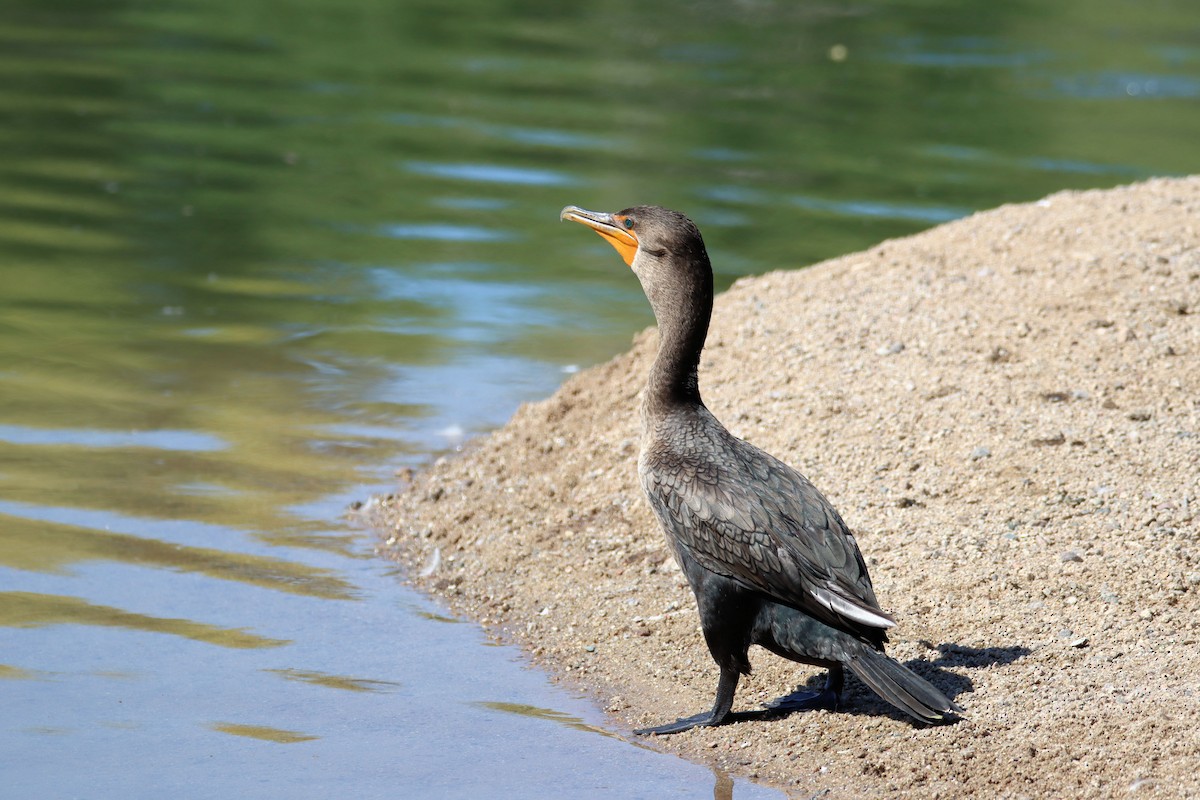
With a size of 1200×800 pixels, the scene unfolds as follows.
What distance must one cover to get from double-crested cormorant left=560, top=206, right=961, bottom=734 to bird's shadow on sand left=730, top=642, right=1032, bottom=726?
0.07 meters

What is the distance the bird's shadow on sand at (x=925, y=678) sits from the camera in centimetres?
508

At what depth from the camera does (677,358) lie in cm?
547

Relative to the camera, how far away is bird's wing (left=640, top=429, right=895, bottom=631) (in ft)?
15.8

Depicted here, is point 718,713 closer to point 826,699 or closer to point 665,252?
point 826,699

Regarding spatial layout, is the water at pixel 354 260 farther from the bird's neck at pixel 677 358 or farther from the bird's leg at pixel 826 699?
the bird's neck at pixel 677 358

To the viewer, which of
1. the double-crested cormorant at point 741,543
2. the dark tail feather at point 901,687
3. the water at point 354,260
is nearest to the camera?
the dark tail feather at point 901,687

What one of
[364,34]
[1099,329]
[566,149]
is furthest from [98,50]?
[1099,329]

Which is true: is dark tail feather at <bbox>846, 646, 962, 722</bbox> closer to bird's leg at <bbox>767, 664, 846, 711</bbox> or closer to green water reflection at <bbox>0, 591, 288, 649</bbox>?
bird's leg at <bbox>767, 664, 846, 711</bbox>

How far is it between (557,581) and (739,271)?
548 cm

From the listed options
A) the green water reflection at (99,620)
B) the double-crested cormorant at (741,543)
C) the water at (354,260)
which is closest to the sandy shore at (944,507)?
the double-crested cormorant at (741,543)

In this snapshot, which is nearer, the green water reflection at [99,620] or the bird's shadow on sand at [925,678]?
the bird's shadow on sand at [925,678]

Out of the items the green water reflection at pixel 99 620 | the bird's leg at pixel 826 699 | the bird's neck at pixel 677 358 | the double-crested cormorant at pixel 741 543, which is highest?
the bird's neck at pixel 677 358

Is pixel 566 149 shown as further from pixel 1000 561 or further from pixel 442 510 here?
pixel 1000 561

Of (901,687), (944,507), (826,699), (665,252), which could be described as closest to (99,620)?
(665,252)
